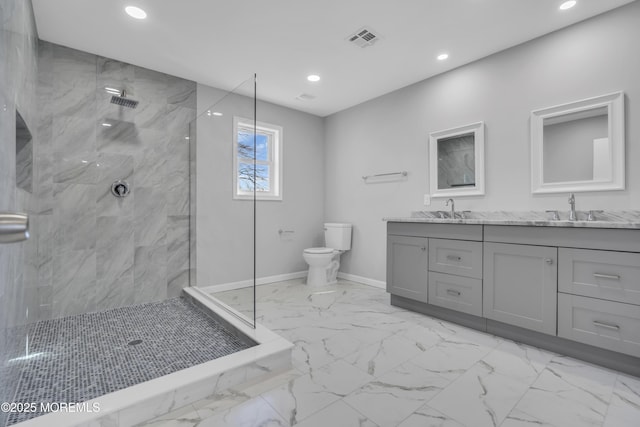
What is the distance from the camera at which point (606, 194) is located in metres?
2.08

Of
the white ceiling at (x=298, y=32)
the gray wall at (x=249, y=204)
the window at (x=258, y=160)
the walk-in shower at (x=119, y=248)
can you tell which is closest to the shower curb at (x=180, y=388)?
the walk-in shower at (x=119, y=248)

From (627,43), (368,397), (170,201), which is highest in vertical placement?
(627,43)

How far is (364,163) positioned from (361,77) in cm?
107

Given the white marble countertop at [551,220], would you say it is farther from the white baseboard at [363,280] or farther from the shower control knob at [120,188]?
the shower control knob at [120,188]

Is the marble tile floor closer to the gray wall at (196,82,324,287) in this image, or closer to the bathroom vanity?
the bathroom vanity

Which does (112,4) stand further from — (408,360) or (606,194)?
(606,194)

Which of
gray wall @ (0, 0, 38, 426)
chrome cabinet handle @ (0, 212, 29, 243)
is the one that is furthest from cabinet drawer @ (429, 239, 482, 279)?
gray wall @ (0, 0, 38, 426)

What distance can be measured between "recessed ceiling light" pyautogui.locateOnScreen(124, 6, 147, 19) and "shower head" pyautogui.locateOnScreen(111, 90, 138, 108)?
2.54 ft

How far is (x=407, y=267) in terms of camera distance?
273 centimetres

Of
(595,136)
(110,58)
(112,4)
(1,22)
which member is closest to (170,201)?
(110,58)

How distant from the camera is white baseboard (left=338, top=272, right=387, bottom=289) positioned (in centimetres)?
359

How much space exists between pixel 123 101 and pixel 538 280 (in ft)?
12.0

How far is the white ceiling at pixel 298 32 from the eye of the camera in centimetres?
208

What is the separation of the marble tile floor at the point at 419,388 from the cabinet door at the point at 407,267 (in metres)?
0.39
